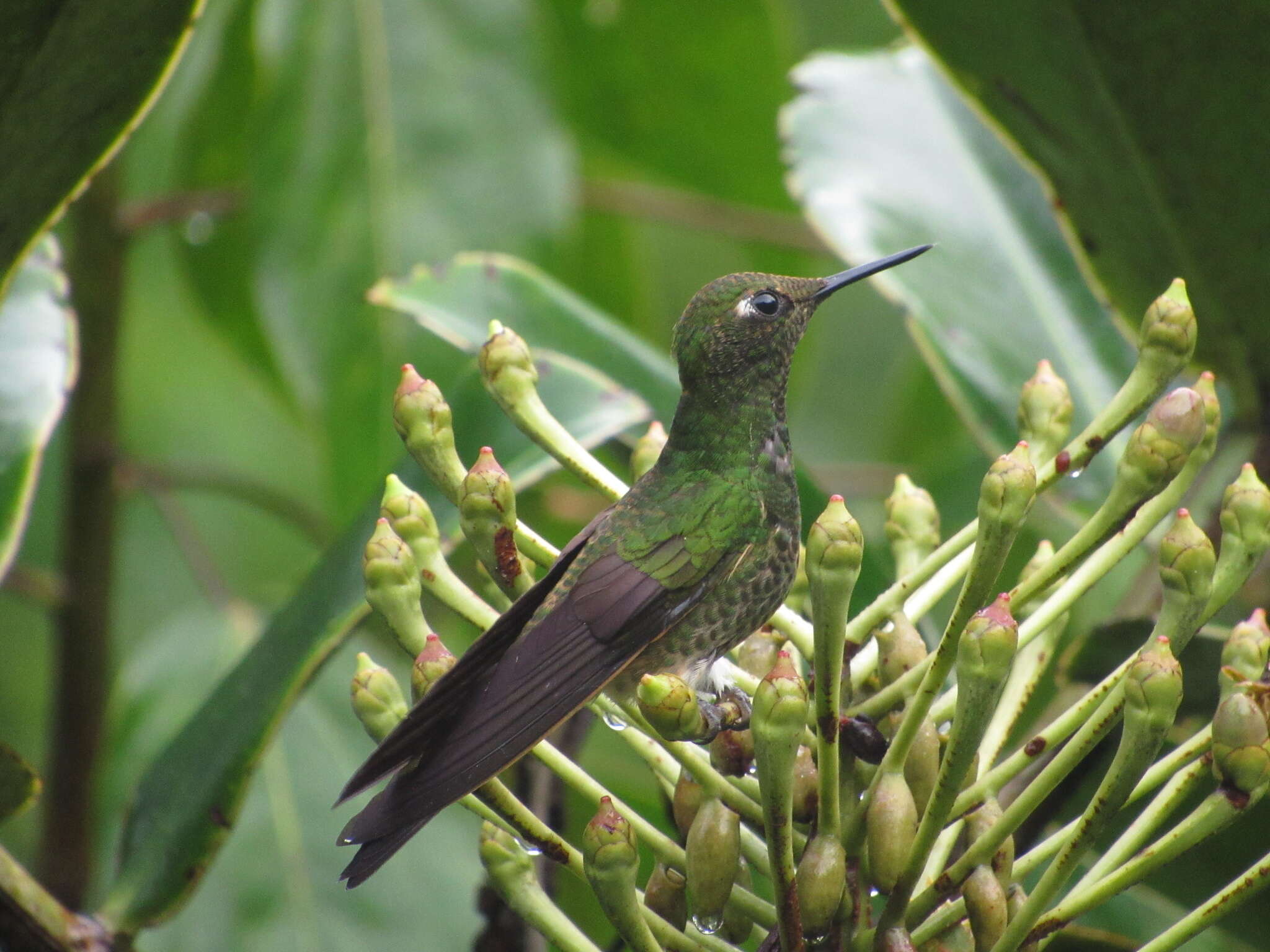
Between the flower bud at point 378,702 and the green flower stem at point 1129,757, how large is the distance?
44 centimetres

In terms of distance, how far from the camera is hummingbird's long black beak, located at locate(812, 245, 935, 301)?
127 cm

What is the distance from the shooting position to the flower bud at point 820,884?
923 millimetres

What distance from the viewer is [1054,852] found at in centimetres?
109

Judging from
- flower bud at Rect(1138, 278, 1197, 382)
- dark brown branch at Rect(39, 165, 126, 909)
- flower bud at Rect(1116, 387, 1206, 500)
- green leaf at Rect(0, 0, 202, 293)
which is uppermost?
green leaf at Rect(0, 0, 202, 293)

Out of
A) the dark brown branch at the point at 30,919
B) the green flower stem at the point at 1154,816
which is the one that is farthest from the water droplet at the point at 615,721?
the dark brown branch at the point at 30,919

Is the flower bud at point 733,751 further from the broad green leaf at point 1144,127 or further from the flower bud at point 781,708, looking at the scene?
the broad green leaf at point 1144,127

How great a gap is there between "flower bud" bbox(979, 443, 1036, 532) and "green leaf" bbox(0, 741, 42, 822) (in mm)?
911

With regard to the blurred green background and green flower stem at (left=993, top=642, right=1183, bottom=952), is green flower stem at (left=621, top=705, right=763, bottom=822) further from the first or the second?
the blurred green background

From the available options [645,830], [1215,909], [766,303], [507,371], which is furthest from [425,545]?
[1215,909]

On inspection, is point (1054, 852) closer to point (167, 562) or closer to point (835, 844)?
point (835, 844)

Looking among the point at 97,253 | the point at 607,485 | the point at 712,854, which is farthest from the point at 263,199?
the point at 712,854

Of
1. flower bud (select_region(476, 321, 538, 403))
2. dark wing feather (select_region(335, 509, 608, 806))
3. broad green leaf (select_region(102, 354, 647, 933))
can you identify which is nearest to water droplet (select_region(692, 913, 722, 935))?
dark wing feather (select_region(335, 509, 608, 806))

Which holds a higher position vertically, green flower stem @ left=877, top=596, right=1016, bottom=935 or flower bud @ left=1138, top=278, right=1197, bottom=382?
flower bud @ left=1138, top=278, right=1197, bottom=382

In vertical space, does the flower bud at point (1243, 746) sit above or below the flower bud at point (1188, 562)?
below
